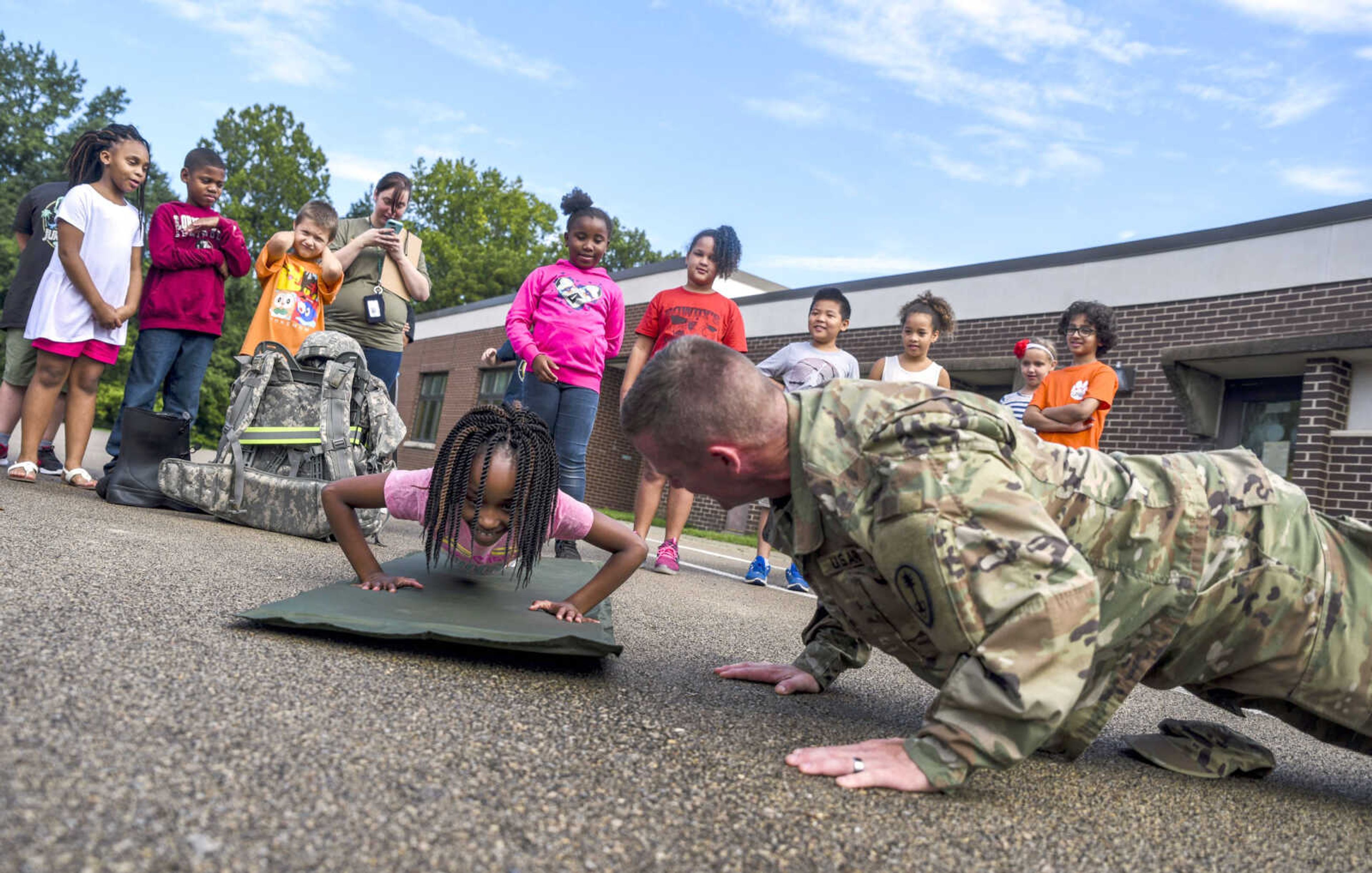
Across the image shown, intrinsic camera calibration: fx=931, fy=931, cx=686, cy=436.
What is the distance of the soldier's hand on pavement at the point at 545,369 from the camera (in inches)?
177

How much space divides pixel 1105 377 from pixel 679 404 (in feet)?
12.2

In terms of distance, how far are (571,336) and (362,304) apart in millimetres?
1427

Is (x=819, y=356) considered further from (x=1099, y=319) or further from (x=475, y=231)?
(x=475, y=231)

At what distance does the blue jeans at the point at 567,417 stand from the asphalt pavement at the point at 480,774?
2.08m

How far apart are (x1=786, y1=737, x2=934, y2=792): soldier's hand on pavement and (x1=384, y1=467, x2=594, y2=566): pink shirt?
1.24 meters

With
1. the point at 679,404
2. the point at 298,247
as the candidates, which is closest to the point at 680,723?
the point at 679,404

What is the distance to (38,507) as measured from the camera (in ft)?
12.2

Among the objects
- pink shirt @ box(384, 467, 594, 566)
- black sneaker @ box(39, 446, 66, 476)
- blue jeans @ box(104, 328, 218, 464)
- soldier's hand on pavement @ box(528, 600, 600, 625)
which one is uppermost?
blue jeans @ box(104, 328, 218, 464)

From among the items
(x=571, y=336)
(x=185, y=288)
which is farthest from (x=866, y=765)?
(x=185, y=288)

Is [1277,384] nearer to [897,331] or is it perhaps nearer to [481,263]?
[897,331]

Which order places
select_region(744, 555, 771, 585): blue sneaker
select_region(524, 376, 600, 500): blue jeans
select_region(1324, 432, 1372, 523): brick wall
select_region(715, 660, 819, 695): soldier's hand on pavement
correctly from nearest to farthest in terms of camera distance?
select_region(715, 660, 819, 695): soldier's hand on pavement → select_region(524, 376, 600, 500): blue jeans → select_region(744, 555, 771, 585): blue sneaker → select_region(1324, 432, 1372, 523): brick wall

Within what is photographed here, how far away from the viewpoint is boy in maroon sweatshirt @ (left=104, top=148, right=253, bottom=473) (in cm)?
504

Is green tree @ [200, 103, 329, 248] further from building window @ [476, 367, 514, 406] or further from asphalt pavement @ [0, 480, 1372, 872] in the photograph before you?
asphalt pavement @ [0, 480, 1372, 872]

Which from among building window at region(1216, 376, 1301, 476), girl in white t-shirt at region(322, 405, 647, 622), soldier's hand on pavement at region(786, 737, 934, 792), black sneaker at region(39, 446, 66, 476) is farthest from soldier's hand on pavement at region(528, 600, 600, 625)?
building window at region(1216, 376, 1301, 476)
